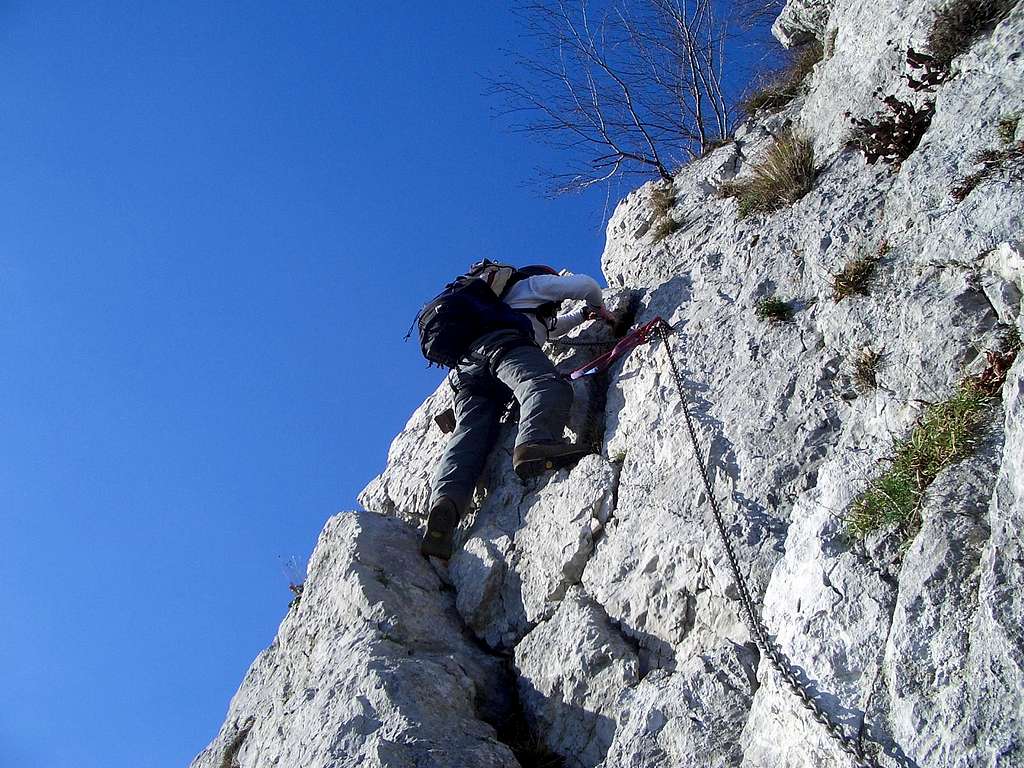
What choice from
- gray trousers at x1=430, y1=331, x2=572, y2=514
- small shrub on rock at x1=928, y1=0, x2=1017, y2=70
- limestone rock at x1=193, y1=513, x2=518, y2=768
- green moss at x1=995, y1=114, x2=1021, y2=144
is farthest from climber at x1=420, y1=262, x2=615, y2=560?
green moss at x1=995, y1=114, x2=1021, y2=144

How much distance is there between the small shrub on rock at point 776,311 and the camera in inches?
260

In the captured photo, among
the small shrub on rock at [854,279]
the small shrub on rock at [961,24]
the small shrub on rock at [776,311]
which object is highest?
the small shrub on rock at [961,24]

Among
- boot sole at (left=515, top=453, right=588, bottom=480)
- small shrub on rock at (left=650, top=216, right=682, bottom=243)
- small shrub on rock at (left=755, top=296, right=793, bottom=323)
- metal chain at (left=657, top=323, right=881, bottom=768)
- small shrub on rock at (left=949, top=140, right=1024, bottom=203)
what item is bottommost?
metal chain at (left=657, top=323, right=881, bottom=768)

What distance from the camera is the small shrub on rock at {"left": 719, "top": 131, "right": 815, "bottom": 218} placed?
7.60 m

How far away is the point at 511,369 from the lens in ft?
26.0

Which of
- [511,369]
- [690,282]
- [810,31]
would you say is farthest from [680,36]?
[511,369]

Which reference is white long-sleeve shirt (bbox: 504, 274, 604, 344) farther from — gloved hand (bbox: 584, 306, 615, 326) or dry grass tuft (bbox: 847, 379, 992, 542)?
dry grass tuft (bbox: 847, 379, 992, 542)

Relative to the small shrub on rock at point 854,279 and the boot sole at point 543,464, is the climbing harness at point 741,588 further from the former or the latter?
the small shrub on rock at point 854,279

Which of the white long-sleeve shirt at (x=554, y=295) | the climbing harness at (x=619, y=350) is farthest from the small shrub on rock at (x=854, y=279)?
the white long-sleeve shirt at (x=554, y=295)

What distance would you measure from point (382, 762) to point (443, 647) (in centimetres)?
146

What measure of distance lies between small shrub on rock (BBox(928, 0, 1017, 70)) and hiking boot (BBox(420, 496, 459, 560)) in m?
5.19

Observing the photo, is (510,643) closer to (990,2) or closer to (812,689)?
(812,689)

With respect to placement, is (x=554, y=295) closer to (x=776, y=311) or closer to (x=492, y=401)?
(x=492, y=401)

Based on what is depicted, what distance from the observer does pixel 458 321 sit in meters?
8.37
